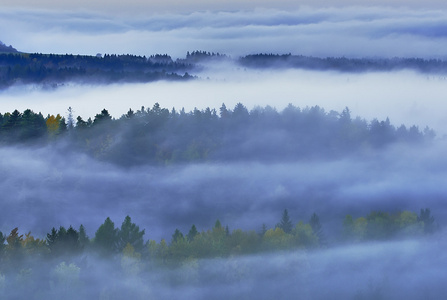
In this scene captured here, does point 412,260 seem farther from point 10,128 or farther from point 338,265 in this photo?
point 10,128

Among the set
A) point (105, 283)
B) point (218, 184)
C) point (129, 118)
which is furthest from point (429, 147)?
point (105, 283)

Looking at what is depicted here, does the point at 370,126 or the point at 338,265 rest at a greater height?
the point at 370,126

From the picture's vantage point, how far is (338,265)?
104 meters

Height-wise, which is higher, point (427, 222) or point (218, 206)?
point (427, 222)

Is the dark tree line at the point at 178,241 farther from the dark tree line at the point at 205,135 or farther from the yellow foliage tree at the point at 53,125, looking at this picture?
the yellow foliage tree at the point at 53,125

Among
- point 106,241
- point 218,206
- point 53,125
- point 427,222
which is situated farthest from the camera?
point 53,125

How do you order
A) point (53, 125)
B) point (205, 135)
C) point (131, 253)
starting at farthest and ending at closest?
point (205, 135)
point (53, 125)
point (131, 253)

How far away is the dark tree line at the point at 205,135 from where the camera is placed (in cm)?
16112

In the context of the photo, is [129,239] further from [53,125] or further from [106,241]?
[53,125]

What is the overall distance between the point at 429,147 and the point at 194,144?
65.5 m

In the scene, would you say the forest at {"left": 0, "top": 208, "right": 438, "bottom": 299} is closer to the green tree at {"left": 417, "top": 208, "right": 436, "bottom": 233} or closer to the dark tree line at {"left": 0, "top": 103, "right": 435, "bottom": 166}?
the green tree at {"left": 417, "top": 208, "right": 436, "bottom": 233}

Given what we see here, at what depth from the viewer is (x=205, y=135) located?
174 m

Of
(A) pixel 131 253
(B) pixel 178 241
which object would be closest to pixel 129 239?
(A) pixel 131 253

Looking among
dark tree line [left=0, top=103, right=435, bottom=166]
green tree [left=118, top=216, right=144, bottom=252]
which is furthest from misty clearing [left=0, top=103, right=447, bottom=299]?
dark tree line [left=0, top=103, right=435, bottom=166]
